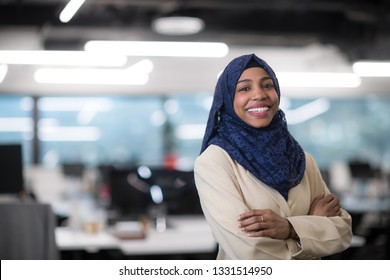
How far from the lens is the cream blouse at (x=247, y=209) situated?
6.38 feet

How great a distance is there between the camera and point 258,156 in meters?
1.99

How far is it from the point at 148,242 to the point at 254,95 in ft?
7.92

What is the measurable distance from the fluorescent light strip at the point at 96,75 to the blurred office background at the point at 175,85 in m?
0.02

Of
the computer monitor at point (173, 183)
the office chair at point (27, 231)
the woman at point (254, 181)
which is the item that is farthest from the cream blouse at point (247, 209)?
the computer monitor at point (173, 183)

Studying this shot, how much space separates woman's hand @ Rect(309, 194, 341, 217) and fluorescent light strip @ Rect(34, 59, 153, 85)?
26.7ft

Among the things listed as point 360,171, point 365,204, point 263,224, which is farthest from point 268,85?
point 360,171

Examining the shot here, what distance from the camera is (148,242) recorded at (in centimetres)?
420

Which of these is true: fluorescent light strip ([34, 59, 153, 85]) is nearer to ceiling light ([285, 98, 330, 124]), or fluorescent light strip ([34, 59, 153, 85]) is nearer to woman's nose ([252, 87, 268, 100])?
ceiling light ([285, 98, 330, 124])

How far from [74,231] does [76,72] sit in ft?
22.3

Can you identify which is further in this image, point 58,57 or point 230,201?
point 58,57

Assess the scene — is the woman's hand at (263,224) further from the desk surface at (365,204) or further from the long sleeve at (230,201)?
the desk surface at (365,204)

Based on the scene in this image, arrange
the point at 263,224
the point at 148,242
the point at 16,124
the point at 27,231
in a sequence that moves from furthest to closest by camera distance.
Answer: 1. the point at 16,124
2. the point at 148,242
3. the point at 27,231
4. the point at 263,224

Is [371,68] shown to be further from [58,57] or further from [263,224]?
[263,224]

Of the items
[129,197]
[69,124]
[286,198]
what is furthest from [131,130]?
[286,198]
